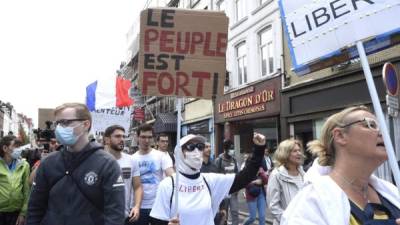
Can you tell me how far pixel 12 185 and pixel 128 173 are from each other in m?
1.85

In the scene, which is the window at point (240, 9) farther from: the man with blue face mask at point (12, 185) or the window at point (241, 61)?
the man with blue face mask at point (12, 185)

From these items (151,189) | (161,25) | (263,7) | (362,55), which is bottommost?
(151,189)

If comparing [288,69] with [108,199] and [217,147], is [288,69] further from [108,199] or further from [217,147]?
[108,199]

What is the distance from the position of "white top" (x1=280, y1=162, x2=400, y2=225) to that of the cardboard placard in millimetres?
2631

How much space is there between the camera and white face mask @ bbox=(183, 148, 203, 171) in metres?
4.30

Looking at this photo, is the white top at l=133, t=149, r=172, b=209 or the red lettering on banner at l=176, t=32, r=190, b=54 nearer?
the red lettering on banner at l=176, t=32, r=190, b=54

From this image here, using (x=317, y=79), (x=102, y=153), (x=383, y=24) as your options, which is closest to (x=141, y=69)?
(x=102, y=153)

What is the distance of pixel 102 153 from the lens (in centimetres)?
375

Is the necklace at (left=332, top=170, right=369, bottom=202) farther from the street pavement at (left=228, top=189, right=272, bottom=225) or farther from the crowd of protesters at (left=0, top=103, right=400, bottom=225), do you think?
the street pavement at (left=228, top=189, right=272, bottom=225)

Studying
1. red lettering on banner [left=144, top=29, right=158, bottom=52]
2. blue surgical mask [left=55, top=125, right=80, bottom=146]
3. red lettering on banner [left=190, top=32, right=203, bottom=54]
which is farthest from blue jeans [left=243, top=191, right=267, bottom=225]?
blue surgical mask [left=55, top=125, right=80, bottom=146]

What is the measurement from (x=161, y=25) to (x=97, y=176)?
1846 mm

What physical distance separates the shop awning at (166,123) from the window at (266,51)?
1233cm

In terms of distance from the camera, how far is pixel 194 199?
4191 millimetres

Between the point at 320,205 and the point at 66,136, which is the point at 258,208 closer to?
the point at 66,136
